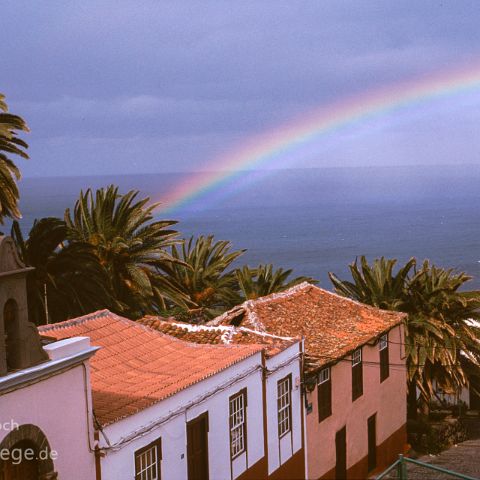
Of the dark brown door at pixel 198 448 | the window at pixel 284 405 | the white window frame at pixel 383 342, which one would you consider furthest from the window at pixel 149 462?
the white window frame at pixel 383 342

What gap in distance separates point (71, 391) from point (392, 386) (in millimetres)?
22143

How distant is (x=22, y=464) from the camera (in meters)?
13.2

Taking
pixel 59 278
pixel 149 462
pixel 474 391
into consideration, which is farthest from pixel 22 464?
pixel 474 391

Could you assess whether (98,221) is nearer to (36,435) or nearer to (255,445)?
(255,445)

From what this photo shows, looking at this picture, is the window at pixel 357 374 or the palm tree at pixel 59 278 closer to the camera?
the window at pixel 357 374

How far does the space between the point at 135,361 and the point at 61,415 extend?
6113 mm

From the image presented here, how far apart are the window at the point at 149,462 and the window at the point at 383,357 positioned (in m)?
16.2

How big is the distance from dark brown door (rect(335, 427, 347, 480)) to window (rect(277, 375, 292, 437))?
485cm

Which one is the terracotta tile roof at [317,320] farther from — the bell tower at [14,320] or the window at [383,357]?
the bell tower at [14,320]

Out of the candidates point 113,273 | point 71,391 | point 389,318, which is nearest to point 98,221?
point 113,273

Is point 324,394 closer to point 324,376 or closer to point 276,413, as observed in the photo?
point 324,376

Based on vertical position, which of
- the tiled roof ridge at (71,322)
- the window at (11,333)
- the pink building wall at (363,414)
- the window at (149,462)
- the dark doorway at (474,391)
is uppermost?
the window at (11,333)

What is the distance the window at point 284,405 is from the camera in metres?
23.6

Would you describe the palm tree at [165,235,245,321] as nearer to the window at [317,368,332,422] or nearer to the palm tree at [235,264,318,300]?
the palm tree at [235,264,318,300]
